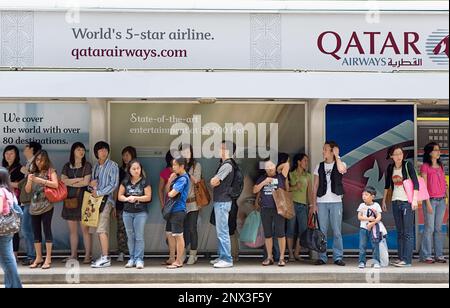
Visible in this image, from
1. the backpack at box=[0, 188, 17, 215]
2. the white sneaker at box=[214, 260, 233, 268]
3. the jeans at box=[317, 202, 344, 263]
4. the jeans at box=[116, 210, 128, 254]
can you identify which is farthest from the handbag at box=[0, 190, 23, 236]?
the jeans at box=[317, 202, 344, 263]

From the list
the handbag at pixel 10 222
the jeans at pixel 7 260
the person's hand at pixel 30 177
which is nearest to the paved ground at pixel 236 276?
the person's hand at pixel 30 177

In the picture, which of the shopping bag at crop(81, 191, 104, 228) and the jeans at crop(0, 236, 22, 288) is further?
the shopping bag at crop(81, 191, 104, 228)

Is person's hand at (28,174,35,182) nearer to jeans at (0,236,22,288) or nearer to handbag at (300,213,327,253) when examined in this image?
jeans at (0,236,22,288)

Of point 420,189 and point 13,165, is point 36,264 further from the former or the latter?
point 420,189

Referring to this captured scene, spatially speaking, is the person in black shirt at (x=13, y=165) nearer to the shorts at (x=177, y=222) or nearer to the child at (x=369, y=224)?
the shorts at (x=177, y=222)

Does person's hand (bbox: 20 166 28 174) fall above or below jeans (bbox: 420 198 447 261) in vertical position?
above

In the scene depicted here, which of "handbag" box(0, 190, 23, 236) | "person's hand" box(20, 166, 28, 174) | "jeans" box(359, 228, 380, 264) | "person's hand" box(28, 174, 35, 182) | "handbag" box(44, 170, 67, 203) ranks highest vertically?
"person's hand" box(20, 166, 28, 174)

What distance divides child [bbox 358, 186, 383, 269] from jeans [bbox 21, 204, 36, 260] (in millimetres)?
4644

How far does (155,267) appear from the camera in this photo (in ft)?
30.1

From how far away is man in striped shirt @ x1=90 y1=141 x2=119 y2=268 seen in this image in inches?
358

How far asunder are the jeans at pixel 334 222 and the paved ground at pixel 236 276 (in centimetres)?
52

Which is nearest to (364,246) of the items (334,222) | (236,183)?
(334,222)
